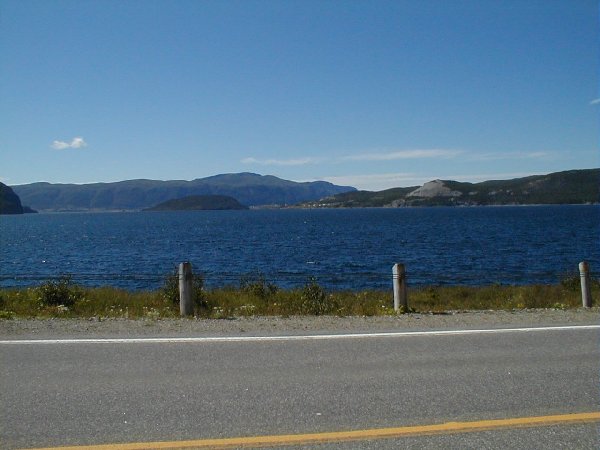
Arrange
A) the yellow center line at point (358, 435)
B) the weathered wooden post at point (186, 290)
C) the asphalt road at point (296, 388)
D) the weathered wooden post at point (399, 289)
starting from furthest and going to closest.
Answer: the weathered wooden post at point (399, 289)
the weathered wooden post at point (186, 290)
the asphalt road at point (296, 388)
the yellow center line at point (358, 435)

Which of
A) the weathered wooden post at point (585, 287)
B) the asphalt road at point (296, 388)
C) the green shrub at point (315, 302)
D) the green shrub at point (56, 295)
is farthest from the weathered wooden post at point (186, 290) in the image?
the weathered wooden post at point (585, 287)

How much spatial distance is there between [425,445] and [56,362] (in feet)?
16.6

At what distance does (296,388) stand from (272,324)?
3.91 meters

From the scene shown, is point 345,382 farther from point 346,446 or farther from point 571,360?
point 571,360

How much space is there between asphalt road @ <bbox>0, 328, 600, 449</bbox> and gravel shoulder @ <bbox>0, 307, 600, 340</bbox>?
0.89 metres

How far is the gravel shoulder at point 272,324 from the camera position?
30.7ft

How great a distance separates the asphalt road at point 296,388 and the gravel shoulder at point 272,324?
89 centimetres

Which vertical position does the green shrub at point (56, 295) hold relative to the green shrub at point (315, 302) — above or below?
above

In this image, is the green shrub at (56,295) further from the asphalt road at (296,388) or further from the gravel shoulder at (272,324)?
the asphalt road at (296,388)

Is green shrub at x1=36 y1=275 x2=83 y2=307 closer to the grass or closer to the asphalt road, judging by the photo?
the grass

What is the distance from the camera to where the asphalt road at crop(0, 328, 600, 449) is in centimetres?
505

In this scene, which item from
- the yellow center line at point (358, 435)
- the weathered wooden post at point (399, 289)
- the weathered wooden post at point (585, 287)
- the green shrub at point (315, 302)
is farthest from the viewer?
the weathered wooden post at point (585, 287)

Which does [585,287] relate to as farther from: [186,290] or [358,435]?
[358,435]

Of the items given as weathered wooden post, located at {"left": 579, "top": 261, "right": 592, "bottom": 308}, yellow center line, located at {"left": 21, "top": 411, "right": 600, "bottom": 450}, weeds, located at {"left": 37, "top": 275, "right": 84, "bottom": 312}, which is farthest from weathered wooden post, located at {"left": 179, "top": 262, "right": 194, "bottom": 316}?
weathered wooden post, located at {"left": 579, "top": 261, "right": 592, "bottom": 308}
